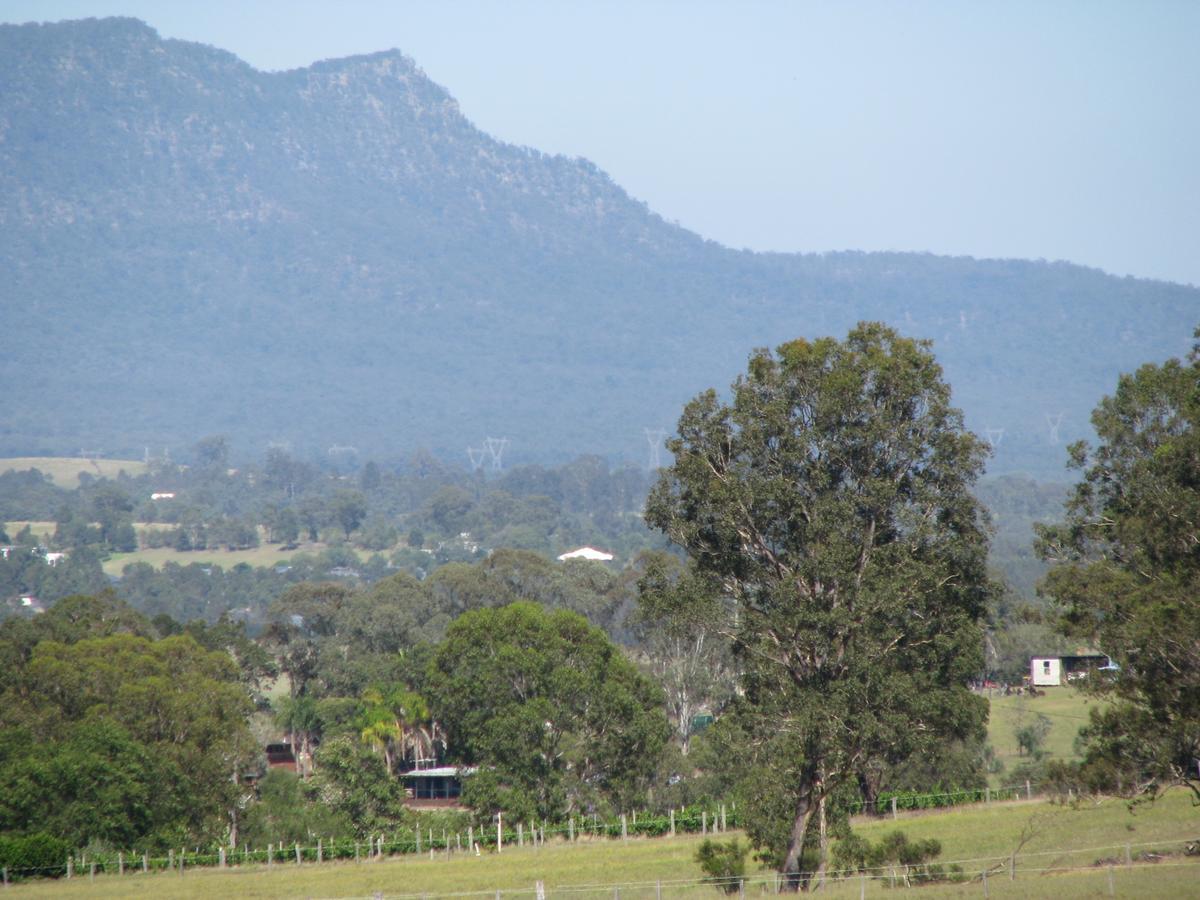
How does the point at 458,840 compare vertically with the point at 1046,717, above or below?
below

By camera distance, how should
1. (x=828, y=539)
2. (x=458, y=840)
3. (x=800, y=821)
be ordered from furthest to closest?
(x=458, y=840) < (x=800, y=821) < (x=828, y=539)

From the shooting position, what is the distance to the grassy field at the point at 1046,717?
2958 inches

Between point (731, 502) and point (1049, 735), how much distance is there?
45379mm

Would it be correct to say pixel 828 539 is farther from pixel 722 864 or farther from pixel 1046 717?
pixel 1046 717

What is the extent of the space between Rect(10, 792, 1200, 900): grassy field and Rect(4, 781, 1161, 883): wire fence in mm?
1291

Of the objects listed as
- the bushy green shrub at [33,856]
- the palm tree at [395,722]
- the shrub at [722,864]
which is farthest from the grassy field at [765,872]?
the palm tree at [395,722]

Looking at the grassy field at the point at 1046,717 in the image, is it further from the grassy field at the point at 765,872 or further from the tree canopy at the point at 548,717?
the grassy field at the point at 765,872

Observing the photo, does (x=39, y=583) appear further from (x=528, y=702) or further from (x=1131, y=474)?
(x=1131, y=474)

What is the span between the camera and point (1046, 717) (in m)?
83.7

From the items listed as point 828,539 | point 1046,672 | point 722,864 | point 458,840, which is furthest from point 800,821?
point 1046,672

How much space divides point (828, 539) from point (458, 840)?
23.5m

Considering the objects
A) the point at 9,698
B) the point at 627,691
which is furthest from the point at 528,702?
the point at 9,698

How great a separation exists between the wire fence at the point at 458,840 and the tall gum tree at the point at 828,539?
49.5 ft

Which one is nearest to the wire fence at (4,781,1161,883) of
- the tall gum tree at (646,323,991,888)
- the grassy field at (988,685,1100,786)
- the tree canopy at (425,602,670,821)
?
the tree canopy at (425,602,670,821)
